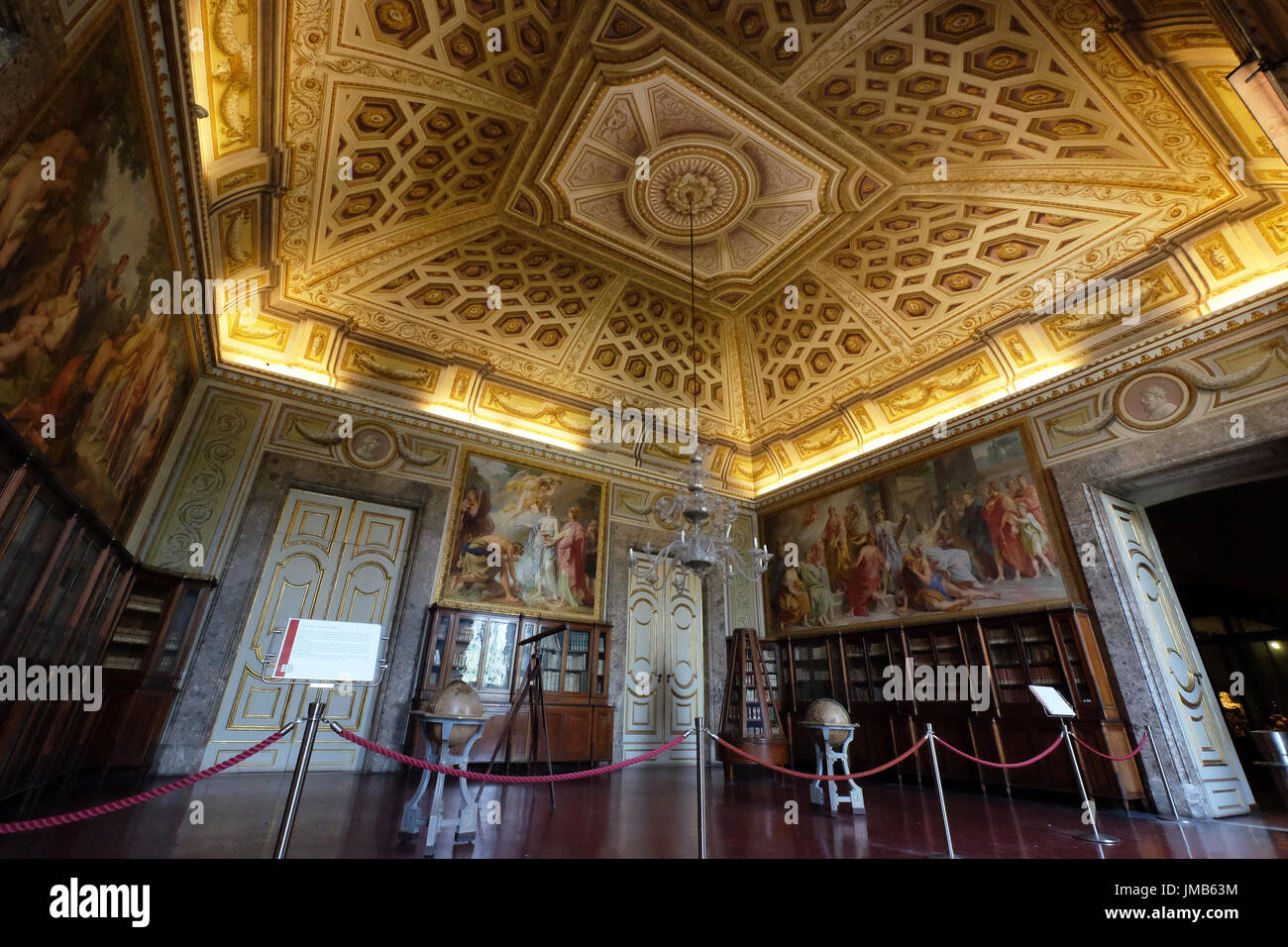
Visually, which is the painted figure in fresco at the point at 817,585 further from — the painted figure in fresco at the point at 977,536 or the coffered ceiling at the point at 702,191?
the painted figure in fresco at the point at 977,536

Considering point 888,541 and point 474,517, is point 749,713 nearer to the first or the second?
point 888,541

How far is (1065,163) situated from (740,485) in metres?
7.83

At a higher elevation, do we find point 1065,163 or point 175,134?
point 1065,163

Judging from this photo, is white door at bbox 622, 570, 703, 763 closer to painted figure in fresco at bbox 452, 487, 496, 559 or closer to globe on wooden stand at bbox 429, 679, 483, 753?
painted figure in fresco at bbox 452, 487, 496, 559

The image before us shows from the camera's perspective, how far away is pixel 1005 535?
8.34 m

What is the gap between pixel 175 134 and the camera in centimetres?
486

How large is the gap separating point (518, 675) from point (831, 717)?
482 centimetres

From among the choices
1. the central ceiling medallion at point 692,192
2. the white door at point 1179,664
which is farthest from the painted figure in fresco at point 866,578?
the central ceiling medallion at point 692,192

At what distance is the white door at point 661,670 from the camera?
10055 millimetres

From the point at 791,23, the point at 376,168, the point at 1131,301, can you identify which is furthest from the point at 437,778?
the point at 1131,301

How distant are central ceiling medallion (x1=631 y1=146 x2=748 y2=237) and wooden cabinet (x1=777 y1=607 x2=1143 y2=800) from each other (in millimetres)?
7250

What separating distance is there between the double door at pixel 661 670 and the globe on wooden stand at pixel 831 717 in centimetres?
408

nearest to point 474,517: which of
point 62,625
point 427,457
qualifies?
point 427,457

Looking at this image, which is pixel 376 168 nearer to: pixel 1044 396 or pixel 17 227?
pixel 17 227
